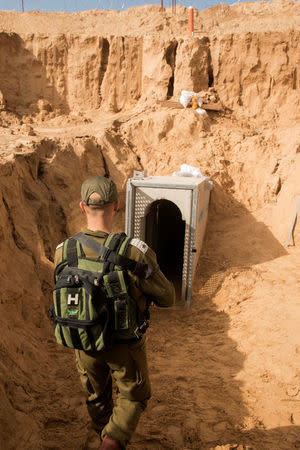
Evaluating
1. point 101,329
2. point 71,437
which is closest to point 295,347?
point 71,437

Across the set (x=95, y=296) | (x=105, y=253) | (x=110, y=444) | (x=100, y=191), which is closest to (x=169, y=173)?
(x=100, y=191)

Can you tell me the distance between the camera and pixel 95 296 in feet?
7.02

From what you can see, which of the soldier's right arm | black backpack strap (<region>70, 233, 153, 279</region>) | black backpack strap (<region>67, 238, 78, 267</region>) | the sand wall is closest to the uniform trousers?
the soldier's right arm

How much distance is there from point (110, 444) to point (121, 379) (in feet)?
1.30

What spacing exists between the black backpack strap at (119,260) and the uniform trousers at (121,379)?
0.50 metres

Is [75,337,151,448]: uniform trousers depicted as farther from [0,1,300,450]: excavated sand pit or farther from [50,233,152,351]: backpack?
[0,1,300,450]: excavated sand pit

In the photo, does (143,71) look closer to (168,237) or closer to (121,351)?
(168,237)

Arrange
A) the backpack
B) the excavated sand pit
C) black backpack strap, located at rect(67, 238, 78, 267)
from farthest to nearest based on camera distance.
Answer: the excavated sand pit
black backpack strap, located at rect(67, 238, 78, 267)
the backpack

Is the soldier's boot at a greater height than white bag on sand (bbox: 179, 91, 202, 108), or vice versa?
white bag on sand (bbox: 179, 91, 202, 108)

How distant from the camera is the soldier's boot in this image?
222cm

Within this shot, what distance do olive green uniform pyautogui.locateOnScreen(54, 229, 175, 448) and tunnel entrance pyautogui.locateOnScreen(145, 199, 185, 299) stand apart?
511cm

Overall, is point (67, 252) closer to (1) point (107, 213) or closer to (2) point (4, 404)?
(1) point (107, 213)

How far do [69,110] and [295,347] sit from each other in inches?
449

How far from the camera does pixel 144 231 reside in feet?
22.2
